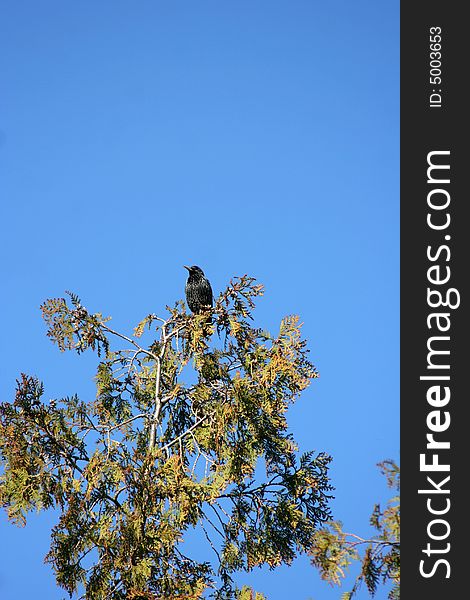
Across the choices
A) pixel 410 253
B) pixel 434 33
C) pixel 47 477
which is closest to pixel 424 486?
pixel 410 253

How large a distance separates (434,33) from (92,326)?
678 centimetres

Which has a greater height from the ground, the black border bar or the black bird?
the black bird

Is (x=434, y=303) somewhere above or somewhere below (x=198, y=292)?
below

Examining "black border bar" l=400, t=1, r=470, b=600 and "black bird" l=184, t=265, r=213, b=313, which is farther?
"black bird" l=184, t=265, r=213, b=313

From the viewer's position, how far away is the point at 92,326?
1430 centimetres

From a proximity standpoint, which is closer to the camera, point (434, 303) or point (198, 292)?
point (434, 303)

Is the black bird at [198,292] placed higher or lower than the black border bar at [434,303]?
higher

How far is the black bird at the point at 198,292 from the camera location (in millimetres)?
15250

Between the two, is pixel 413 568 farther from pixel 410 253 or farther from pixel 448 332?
pixel 410 253

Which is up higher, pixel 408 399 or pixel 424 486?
pixel 408 399

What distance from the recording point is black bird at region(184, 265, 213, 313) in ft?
50.0

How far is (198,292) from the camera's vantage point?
604 inches

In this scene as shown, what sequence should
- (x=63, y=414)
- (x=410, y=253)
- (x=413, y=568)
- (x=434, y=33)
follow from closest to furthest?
1. (x=413, y=568)
2. (x=410, y=253)
3. (x=434, y=33)
4. (x=63, y=414)

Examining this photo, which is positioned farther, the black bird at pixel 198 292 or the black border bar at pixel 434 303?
the black bird at pixel 198 292
